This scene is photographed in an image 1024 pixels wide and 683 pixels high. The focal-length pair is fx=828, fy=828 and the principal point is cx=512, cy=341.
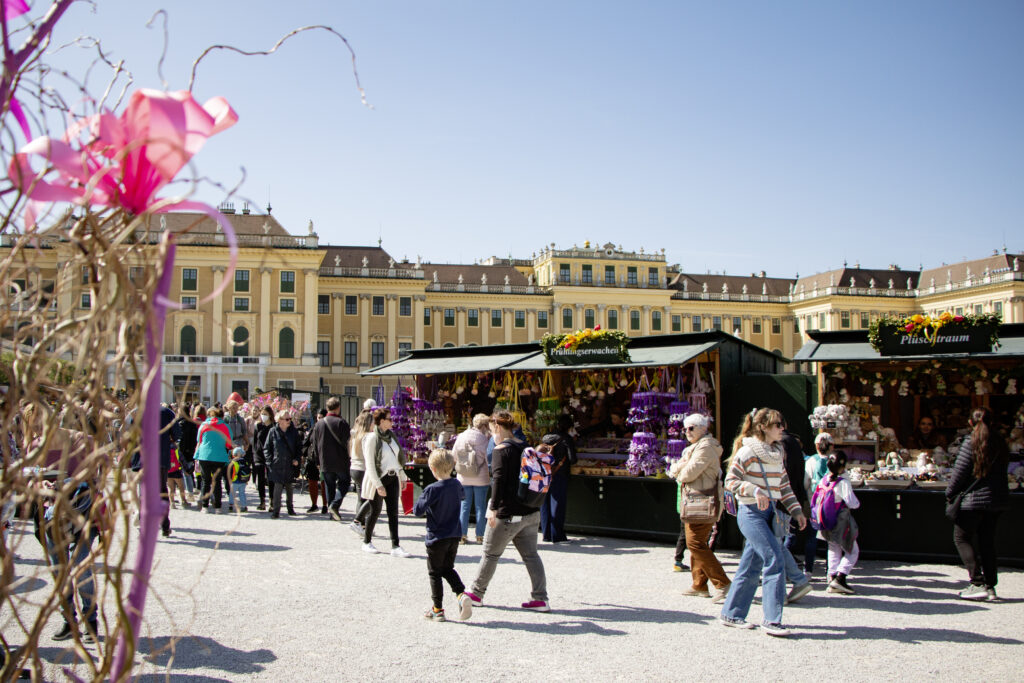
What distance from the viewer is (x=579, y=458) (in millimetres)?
11461

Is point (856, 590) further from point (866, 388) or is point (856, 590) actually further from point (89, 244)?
point (89, 244)

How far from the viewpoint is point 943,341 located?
9.14 metres

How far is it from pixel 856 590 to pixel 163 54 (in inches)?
302

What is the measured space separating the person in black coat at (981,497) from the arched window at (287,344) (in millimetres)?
49435

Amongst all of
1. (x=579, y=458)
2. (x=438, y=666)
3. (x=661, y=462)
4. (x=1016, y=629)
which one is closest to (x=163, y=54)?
(x=438, y=666)

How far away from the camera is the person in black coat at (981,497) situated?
6.97 m

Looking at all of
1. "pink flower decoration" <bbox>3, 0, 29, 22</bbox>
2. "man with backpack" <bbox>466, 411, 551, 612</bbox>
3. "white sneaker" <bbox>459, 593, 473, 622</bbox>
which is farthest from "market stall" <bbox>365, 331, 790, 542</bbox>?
"pink flower decoration" <bbox>3, 0, 29, 22</bbox>

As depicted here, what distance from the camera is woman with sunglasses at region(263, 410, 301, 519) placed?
37.9ft

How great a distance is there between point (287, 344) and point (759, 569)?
50125mm

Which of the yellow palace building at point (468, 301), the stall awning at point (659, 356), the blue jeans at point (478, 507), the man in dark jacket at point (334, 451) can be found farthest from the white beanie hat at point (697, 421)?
the yellow palace building at point (468, 301)

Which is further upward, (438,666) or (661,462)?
(661,462)

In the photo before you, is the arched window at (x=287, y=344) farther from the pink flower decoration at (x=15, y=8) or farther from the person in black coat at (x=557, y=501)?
the pink flower decoration at (x=15, y=8)

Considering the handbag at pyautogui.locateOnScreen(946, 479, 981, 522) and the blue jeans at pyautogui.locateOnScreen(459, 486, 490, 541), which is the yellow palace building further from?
the handbag at pyautogui.locateOnScreen(946, 479, 981, 522)

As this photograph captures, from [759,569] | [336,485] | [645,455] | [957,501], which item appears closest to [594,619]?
[759,569]
